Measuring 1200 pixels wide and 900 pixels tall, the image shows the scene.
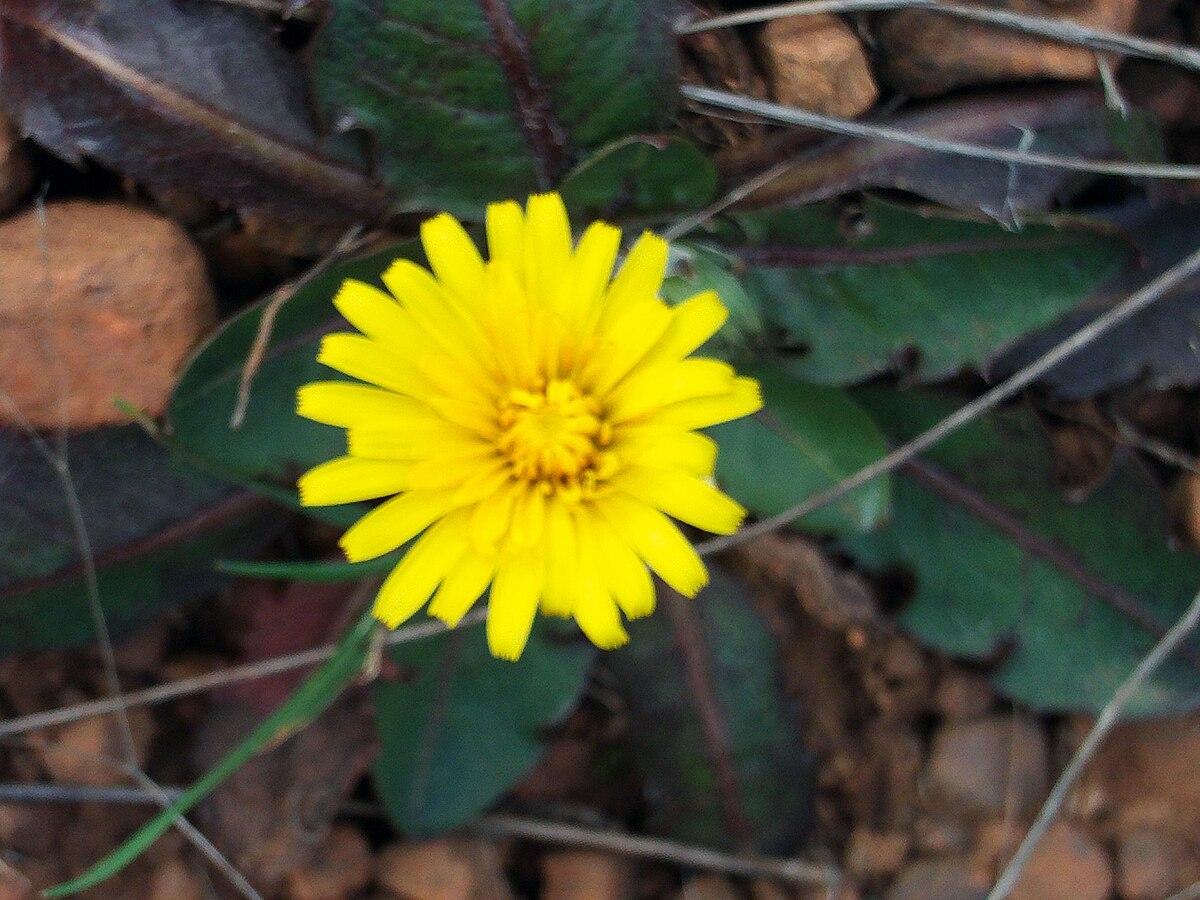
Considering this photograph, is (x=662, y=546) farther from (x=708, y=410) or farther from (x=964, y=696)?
(x=964, y=696)

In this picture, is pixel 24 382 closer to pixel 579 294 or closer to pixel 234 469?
pixel 234 469

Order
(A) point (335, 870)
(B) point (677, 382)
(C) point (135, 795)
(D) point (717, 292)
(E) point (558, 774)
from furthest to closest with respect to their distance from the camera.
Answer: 1. (E) point (558, 774)
2. (A) point (335, 870)
3. (C) point (135, 795)
4. (D) point (717, 292)
5. (B) point (677, 382)

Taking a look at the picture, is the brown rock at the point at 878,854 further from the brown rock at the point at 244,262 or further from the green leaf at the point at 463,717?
the brown rock at the point at 244,262

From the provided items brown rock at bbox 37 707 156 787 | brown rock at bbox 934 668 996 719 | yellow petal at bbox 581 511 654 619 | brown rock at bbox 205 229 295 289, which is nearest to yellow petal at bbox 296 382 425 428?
yellow petal at bbox 581 511 654 619

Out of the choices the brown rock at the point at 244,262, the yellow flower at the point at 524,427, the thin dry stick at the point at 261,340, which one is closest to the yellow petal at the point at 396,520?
the yellow flower at the point at 524,427

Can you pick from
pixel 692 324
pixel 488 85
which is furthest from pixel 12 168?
pixel 692 324

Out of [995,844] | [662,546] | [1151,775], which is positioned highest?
[662,546]
